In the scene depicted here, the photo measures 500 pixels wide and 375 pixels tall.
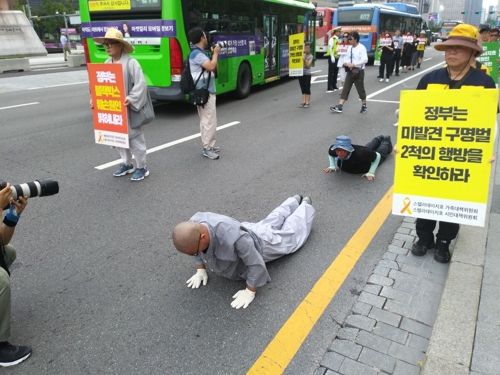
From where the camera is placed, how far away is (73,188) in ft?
16.8

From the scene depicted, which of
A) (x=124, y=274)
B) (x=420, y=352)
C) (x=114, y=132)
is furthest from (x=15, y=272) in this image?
(x=420, y=352)

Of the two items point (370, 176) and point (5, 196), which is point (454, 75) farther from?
point (5, 196)

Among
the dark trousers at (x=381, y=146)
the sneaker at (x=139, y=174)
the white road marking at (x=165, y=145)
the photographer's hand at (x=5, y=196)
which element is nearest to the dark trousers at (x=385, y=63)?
the white road marking at (x=165, y=145)

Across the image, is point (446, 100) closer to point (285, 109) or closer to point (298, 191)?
point (298, 191)

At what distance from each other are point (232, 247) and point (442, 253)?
5.82 feet

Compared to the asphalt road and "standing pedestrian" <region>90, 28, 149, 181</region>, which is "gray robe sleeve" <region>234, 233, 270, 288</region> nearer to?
the asphalt road

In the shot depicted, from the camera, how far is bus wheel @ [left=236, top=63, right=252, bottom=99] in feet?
37.1

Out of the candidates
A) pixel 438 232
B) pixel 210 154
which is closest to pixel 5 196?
pixel 438 232

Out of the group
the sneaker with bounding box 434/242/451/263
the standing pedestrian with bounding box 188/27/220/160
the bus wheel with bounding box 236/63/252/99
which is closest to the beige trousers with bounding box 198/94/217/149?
the standing pedestrian with bounding box 188/27/220/160

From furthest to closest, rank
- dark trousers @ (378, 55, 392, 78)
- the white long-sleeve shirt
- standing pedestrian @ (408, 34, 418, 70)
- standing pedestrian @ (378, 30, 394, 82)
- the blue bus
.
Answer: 1. the blue bus
2. standing pedestrian @ (408, 34, 418, 70)
3. dark trousers @ (378, 55, 392, 78)
4. standing pedestrian @ (378, 30, 394, 82)
5. the white long-sleeve shirt

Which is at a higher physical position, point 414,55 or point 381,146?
point 414,55

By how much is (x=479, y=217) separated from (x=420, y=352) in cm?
120

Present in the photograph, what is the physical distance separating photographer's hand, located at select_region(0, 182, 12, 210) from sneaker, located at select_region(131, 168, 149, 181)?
9.60 feet

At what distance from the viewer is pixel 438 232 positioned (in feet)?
11.1
